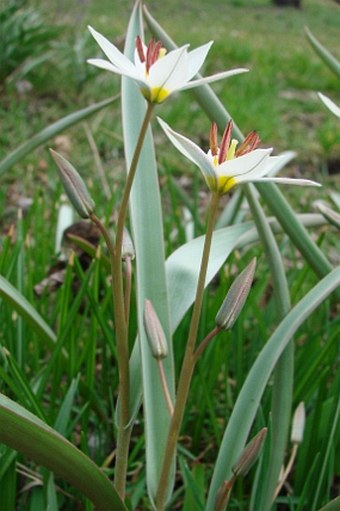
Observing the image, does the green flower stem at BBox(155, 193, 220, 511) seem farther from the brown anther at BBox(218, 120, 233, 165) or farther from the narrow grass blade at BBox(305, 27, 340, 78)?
the narrow grass blade at BBox(305, 27, 340, 78)

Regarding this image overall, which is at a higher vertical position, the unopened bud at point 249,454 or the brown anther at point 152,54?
the brown anther at point 152,54

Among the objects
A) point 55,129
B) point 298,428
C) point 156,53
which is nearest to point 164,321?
point 298,428

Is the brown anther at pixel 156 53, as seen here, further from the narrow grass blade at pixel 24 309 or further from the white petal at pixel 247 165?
the narrow grass blade at pixel 24 309

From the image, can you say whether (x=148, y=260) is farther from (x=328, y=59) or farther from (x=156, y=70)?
(x=328, y=59)

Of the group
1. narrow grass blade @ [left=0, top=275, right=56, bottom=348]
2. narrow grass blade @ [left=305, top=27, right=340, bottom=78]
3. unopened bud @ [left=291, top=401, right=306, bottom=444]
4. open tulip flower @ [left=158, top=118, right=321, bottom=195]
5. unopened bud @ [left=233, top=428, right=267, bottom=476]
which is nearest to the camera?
open tulip flower @ [left=158, top=118, right=321, bottom=195]

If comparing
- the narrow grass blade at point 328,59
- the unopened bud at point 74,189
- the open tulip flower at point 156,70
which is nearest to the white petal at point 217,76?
the open tulip flower at point 156,70

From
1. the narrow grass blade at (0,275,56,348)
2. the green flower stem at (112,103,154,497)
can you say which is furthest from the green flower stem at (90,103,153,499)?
the narrow grass blade at (0,275,56,348)

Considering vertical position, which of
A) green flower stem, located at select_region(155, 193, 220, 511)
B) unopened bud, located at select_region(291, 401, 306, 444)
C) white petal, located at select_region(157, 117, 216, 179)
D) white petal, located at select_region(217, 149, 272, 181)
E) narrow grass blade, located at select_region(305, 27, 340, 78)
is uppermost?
narrow grass blade, located at select_region(305, 27, 340, 78)
